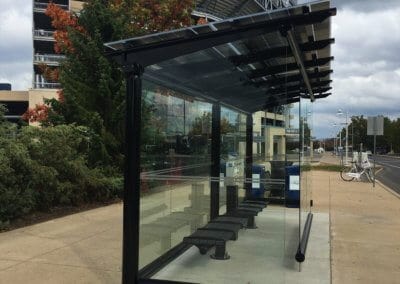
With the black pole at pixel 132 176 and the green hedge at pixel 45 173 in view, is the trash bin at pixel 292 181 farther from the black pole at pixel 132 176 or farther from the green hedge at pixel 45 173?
the green hedge at pixel 45 173

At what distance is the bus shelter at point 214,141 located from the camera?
17.5 feet

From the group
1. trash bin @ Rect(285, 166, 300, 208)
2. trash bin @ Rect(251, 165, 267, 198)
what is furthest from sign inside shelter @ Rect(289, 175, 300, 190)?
trash bin @ Rect(251, 165, 267, 198)

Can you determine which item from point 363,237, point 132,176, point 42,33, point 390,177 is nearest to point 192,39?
point 132,176

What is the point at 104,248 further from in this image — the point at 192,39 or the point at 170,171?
the point at 192,39

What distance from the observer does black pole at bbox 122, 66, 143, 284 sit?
5.32m

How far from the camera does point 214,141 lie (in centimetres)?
815

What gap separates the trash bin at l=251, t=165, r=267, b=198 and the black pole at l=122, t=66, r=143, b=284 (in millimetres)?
2763

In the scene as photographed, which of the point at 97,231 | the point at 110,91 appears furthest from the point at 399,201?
the point at 97,231

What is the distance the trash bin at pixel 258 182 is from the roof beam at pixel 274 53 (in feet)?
Result: 6.53

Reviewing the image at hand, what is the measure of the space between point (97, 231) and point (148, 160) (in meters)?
4.04

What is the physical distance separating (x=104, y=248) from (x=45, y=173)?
341cm

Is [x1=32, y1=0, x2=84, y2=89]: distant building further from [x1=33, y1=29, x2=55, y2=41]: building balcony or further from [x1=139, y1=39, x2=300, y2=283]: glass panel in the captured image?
[x1=139, y1=39, x2=300, y2=283]: glass panel

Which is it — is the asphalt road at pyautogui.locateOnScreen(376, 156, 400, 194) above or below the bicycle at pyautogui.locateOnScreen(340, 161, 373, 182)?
Answer: below

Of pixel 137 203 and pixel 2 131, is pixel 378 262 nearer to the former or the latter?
pixel 137 203
